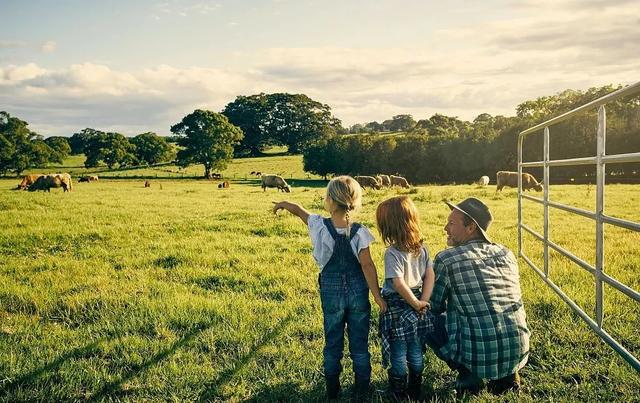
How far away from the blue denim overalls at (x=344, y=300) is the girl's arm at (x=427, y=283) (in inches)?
17.3

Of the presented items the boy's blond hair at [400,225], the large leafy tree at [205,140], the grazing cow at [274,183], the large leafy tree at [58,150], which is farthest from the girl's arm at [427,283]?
the large leafy tree at [58,150]

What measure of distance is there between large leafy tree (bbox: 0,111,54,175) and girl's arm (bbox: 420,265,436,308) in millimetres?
75135

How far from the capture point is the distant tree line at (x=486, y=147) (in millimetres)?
40625

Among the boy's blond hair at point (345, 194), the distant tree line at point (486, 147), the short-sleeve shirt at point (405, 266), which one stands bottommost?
the short-sleeve shirt at point (405, 266)

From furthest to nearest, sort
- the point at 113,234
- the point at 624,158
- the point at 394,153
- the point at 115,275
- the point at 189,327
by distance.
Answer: the point at 394,153 → the point at 113,234 → the point at 115,275 → the point at 189,327 → the point at 624,158

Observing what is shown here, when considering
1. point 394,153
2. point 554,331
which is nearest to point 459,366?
point 554,331

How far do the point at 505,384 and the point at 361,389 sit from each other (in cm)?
106

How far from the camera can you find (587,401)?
3359mm

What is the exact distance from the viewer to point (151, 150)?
8581 cm

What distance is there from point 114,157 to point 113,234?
7489cm

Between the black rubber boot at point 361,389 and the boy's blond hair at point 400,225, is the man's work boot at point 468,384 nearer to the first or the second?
the black rubber boot at point 361,389

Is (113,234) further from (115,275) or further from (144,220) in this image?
(115,275)

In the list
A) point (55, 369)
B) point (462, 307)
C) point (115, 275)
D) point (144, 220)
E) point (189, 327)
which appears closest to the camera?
point (462, 307)

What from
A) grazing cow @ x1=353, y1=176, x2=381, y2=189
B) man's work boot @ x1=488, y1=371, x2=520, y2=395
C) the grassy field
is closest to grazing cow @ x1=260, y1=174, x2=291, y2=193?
grazing cow @ x1=353, y1=176, x2=381, y2=189
